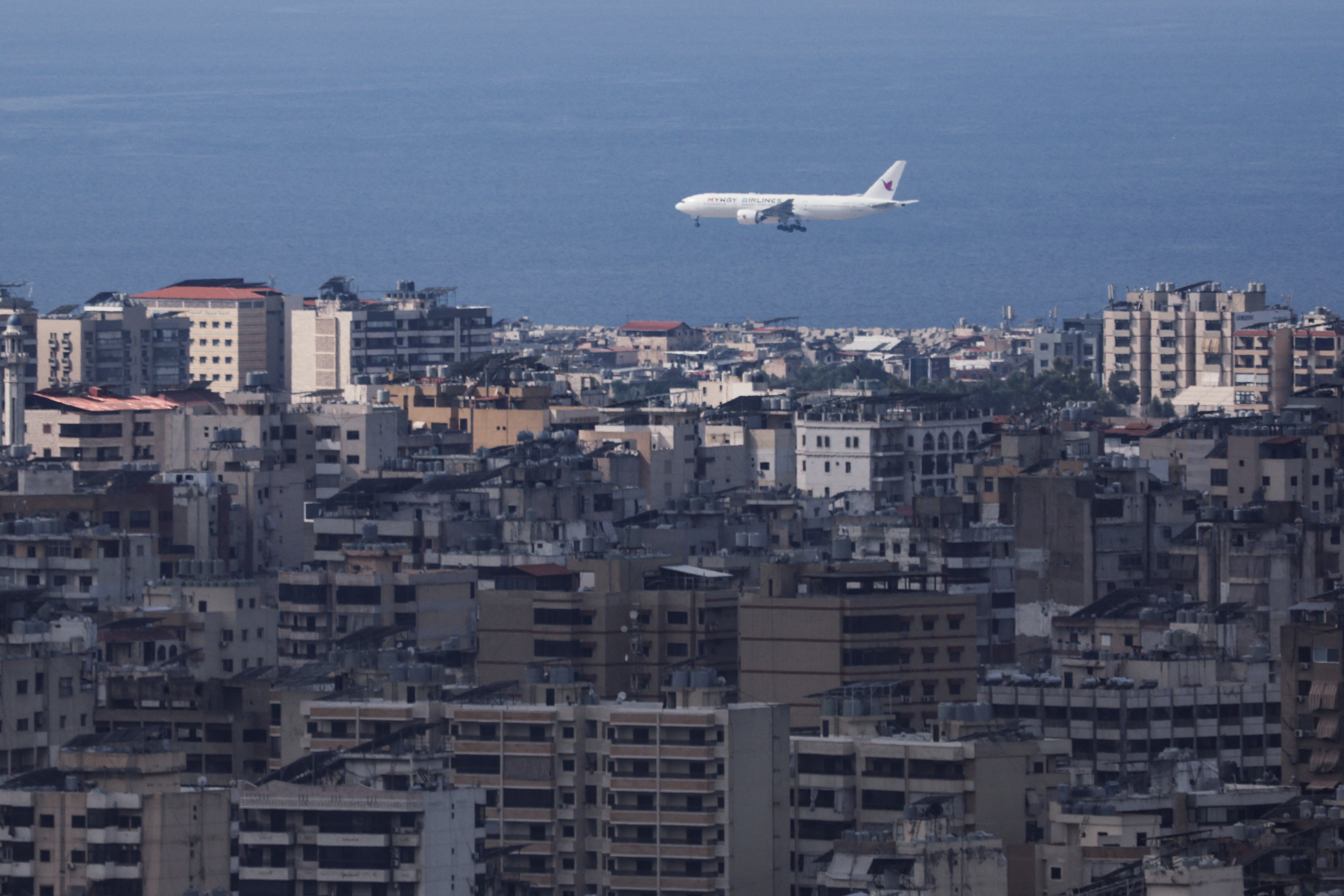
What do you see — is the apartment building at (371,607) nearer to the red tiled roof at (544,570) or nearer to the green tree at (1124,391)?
the red tiled roof at (544,570)

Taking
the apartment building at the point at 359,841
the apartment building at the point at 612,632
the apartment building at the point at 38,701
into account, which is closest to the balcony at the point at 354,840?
the apartment building at the point at 359,841

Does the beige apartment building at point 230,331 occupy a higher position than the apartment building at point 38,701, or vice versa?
the beige apartment building at point 230,331

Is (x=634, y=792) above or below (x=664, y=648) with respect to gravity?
below

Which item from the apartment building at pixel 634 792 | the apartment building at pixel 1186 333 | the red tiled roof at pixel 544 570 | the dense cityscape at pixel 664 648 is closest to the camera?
the dense cityscape at pixel 664 648

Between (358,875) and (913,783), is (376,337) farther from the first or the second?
(358,875)

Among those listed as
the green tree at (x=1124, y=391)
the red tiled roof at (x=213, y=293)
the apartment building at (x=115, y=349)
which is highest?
the red tiled roof at (x=213, y=293)

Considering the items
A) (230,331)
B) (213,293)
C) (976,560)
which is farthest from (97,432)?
(213,293)

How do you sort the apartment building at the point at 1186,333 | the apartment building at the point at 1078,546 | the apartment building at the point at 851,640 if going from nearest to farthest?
the apartment building at the point at 851,640 → the apartment building at the point at 1078,546 → the apartment building at the point at 1186,333
